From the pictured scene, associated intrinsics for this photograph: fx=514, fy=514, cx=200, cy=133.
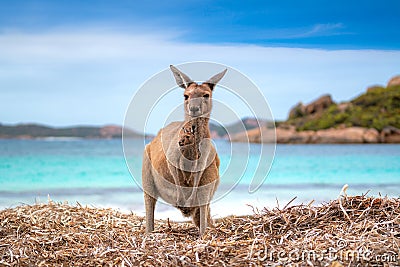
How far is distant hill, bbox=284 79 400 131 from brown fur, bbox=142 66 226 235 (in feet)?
86.5

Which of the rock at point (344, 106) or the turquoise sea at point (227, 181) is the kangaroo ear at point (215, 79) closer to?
the turquoise sea at point (227, 181)

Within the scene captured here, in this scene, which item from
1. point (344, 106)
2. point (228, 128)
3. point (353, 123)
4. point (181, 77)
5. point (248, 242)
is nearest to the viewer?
point (248, 242)

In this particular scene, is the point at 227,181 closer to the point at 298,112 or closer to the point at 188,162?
the point at 188,162

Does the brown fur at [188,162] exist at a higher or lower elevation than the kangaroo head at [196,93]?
lower

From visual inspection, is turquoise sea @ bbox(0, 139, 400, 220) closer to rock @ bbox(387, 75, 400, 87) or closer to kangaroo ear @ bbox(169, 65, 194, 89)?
kangaroo ear @ bbox(169, 65, 194, 89)

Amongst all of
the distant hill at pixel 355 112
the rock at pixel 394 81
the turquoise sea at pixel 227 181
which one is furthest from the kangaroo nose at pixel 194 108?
the rock at pixel 394 81

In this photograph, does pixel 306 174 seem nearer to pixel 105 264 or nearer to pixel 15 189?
pixel 15 189

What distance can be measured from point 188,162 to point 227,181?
552 millimetres

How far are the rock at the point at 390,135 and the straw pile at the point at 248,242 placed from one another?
2596cm

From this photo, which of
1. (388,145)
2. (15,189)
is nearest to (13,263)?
(15,189)

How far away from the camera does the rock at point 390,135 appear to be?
28.7 meters

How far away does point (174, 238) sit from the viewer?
4414 mm

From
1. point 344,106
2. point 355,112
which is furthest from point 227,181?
point 344,106

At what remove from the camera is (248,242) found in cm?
371
